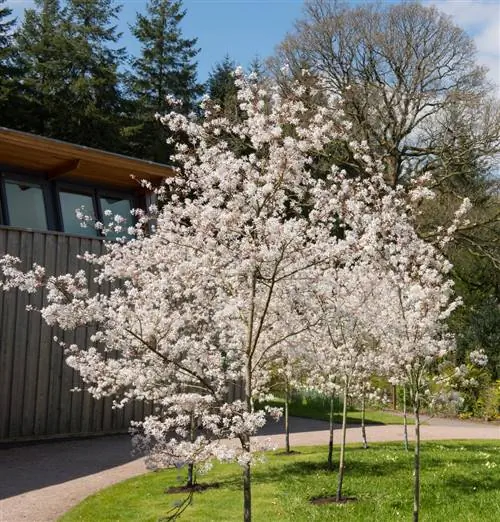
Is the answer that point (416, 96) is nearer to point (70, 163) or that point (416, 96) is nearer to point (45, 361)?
point (70, 163)

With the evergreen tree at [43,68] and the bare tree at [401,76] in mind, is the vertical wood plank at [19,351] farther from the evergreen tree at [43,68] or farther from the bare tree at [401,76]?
the evergreen tree at [43,68]

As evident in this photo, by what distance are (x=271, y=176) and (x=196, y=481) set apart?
16.8ft

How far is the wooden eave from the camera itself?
11.3 m

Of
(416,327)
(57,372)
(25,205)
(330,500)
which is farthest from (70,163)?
(416,327)

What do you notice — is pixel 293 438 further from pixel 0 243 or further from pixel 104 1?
pixel 104 1

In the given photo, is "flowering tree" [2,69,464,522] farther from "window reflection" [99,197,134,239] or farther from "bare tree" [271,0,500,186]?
"bare tree" [271,0,500,186]

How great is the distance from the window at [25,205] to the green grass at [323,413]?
Result: 8.10m

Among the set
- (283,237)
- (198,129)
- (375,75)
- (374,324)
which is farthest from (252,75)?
(375,75)

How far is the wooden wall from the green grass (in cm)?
631

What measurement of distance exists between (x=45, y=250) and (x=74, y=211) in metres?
1.17

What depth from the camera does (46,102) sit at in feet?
91.8

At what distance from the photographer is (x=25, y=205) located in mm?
12211

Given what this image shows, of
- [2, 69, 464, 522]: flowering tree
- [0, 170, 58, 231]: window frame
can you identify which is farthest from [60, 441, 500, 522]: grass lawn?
[0, 170, 58, 231]: window frame

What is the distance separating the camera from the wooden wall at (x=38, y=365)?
37.6 ft
